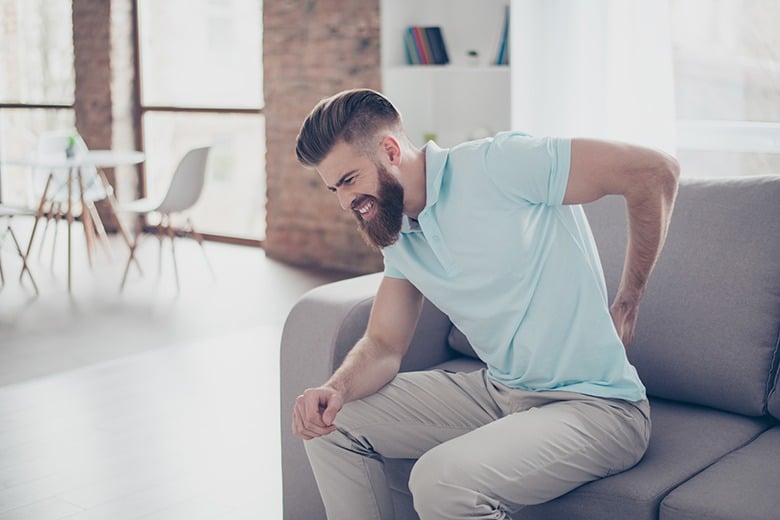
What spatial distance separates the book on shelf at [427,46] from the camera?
5617mm

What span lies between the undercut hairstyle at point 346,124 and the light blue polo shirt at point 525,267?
130mm

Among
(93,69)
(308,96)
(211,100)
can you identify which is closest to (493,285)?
(308,96)

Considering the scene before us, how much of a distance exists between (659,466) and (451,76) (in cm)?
410

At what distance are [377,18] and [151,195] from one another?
2.76 m

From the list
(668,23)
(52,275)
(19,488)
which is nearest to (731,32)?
(668,23)

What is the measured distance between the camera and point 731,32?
Answer: 402 centimetres

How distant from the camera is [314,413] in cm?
195

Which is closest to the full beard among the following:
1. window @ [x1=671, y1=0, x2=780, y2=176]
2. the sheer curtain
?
the sheer curtain

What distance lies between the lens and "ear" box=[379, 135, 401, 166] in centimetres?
201

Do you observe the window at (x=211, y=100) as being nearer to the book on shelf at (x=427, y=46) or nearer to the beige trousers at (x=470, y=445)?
the book on shelf at (x=427, y=46)

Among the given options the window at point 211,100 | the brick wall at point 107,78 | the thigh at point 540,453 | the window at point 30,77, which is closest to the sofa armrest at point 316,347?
the thigh at point 540,453

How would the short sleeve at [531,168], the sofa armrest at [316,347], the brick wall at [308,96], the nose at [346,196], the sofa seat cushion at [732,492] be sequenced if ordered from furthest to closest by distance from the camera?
the brick wall at [308,96]
the sofa armrest at [316,347]
the nose at [346,196]
the short sleeve at [531,168]
the sofa seat cushion at [732,492]

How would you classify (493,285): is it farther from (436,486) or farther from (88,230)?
(88,230)

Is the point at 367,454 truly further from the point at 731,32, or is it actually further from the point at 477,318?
the point at 731,32
